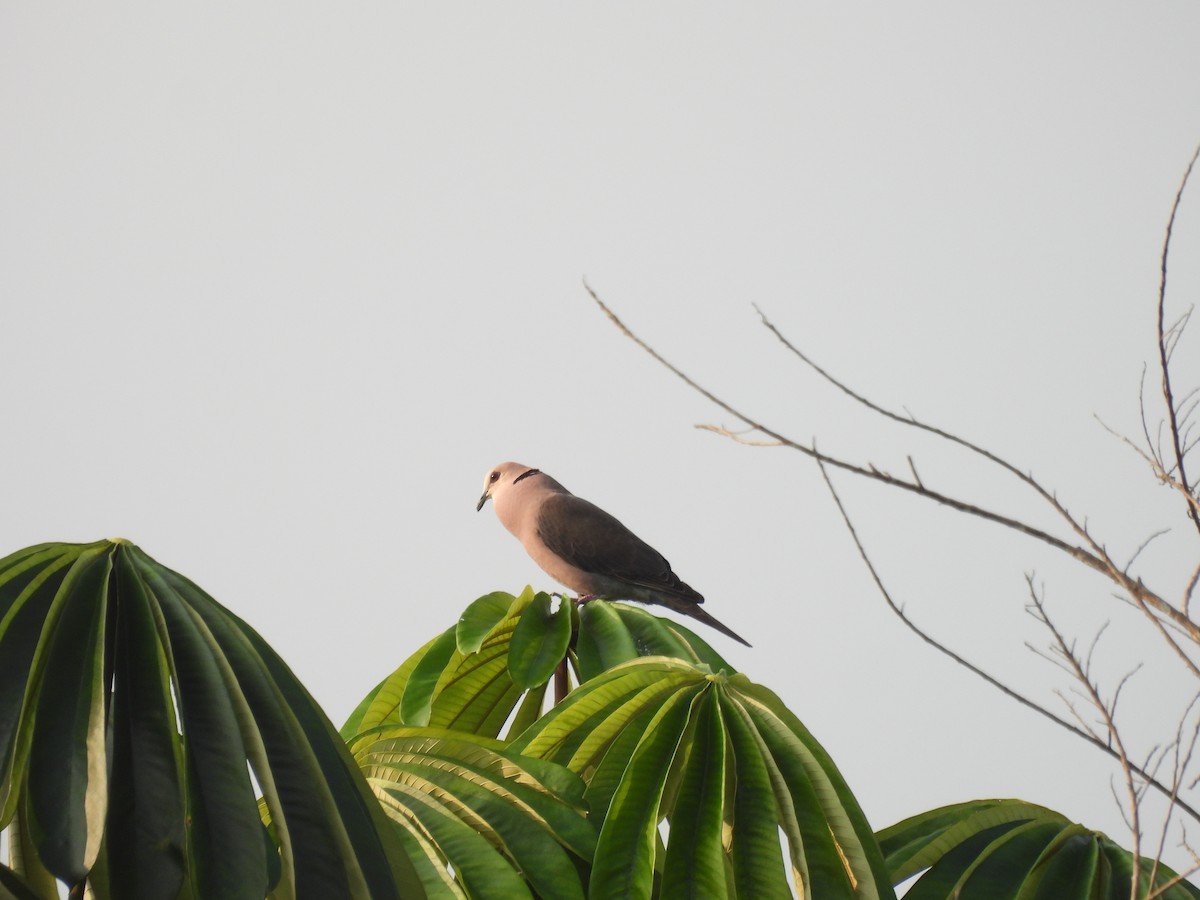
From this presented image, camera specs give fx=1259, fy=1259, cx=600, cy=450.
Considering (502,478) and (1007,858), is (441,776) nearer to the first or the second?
(1007,858)

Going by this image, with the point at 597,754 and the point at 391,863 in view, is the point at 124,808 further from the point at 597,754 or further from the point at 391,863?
the point at 597,754

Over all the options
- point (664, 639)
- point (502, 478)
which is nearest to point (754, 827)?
point (664, 639)

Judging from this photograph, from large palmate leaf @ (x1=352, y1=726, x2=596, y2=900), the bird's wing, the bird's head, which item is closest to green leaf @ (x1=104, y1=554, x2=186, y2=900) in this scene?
large palmate leaf @ (x1=352, y1=726, x2=596, y2=900)

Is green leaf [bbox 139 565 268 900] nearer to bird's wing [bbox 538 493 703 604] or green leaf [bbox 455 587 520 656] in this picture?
green leaf [bbox 455 587 520 656]

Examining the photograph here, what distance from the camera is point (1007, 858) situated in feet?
6.94

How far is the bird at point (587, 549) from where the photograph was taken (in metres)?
5.11

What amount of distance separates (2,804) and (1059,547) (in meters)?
1.10

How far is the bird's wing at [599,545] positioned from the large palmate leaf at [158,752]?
11.9 ft

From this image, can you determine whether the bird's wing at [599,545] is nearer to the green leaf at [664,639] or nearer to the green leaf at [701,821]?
the green leaf at [664,639]

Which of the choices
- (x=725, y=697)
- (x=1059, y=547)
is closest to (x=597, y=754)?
(x=725, y=697)

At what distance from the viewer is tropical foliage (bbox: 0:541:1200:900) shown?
128 centimetres

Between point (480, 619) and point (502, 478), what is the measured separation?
2.76 meters

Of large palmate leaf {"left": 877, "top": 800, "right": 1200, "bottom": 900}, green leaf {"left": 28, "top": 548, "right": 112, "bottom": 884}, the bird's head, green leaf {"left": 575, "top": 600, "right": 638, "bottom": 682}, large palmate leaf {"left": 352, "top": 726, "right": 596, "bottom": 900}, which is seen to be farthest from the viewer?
the bird's head

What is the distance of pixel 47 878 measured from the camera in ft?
5.34
